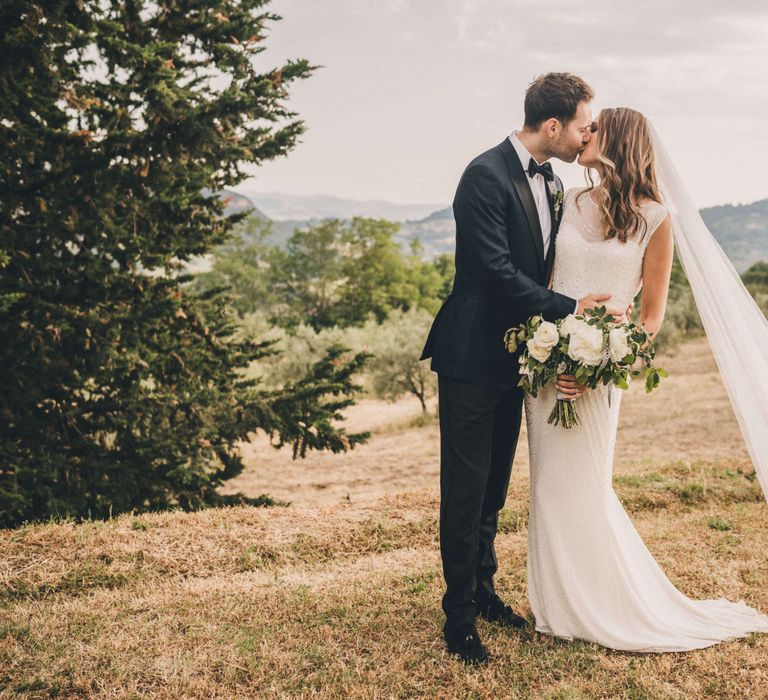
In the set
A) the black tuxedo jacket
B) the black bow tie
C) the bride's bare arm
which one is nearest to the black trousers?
the black tuxedo jacket

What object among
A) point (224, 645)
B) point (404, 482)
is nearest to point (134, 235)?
point (224, 645)

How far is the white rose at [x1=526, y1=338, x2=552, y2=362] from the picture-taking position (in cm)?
343

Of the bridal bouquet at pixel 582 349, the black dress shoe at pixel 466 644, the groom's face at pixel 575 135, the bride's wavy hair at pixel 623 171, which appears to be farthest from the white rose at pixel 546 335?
the black dress shoe at pixel 466 644

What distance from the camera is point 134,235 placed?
8422 millimetres

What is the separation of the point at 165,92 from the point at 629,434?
14.3m

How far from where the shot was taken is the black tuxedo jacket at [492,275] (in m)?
3.47

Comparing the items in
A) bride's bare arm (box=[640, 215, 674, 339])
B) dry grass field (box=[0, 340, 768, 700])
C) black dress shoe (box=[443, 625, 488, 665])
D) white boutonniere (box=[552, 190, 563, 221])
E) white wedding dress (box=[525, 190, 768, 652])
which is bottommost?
dry grass field (box=[0, 340, 768, 700])

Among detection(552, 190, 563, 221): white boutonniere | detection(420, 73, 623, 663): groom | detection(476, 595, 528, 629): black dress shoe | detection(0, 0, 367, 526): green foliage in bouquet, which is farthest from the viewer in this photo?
detection(0, 0, 367, 526): green foliage in bouquet

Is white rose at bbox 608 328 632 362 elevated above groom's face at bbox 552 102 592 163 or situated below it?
below

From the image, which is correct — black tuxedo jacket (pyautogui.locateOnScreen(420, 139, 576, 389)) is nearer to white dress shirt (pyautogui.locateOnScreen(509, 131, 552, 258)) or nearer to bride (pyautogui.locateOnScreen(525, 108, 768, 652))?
white dress shirt (pyautogui.locateOnScreen(509, 131, 552, 258))

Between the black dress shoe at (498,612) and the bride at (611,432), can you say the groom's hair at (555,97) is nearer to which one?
the bride at (611,432)

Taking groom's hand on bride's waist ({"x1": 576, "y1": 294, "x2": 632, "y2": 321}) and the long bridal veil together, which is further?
the long bridal veil

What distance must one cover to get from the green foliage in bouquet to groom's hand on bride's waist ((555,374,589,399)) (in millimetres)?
5552

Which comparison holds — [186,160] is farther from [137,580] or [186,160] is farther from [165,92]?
[137,580]
